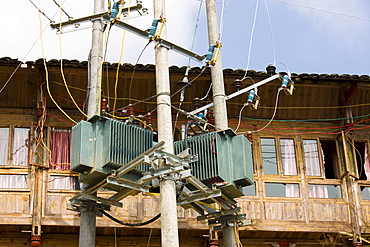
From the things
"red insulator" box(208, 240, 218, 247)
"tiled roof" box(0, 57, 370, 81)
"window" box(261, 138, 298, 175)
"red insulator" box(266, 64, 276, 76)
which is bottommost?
"red insulator" box(208, 240, 218, 247)

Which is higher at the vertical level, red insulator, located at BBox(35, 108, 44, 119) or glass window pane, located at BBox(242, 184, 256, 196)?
red insulator, located at BBox(35, 108, 44, 119)

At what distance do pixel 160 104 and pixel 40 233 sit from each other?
7.00 m

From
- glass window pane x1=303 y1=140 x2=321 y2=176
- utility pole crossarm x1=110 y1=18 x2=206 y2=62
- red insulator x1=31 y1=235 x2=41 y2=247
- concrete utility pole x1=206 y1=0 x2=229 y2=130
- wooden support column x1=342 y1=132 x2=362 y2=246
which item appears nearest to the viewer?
utility pole crossarm x1=110 y1=18 x2=206 y2=62

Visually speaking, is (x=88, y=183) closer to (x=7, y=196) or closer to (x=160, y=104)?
(x=160, y=104)

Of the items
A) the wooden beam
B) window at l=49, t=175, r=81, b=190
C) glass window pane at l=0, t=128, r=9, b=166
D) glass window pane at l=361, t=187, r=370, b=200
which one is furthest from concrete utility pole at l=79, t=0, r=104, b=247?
glass window pane at l=361, t=187, r=370, b=200

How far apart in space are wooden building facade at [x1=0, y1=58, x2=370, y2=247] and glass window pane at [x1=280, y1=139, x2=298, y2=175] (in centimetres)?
3

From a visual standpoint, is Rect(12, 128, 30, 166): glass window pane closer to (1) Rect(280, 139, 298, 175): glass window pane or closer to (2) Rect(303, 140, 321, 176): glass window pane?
(1) Rect(280, 139, 298, 175): glass window pane

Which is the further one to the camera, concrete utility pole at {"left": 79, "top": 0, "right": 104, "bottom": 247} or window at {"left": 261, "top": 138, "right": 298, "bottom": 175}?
window at {"left": 261, "top": 138, "right": 298, "bottom": 175}

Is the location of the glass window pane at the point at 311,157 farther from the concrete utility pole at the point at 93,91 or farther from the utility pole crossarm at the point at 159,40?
the concrete utility pole at the point at 93,91

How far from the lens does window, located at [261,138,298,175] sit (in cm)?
1998

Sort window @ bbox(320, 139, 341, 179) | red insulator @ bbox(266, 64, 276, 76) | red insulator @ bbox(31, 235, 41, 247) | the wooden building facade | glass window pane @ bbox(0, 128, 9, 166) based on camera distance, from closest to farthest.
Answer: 1. red insulator @ bbox(31, 235, 41, 247)
2. red insulator @ bbox(266, 64, 276, 76)
3. the wooden building facade
4. glass window pane @ bbox(0, 128, 9, 166)
5. window @ bbox(320, 139, 341, 179)

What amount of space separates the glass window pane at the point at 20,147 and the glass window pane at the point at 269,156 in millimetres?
7103

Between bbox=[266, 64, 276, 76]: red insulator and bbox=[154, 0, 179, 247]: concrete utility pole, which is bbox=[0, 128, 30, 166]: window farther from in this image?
bbox=[154, 0, 179, 247]: concrete utility pole

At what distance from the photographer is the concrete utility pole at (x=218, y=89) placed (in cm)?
1402
